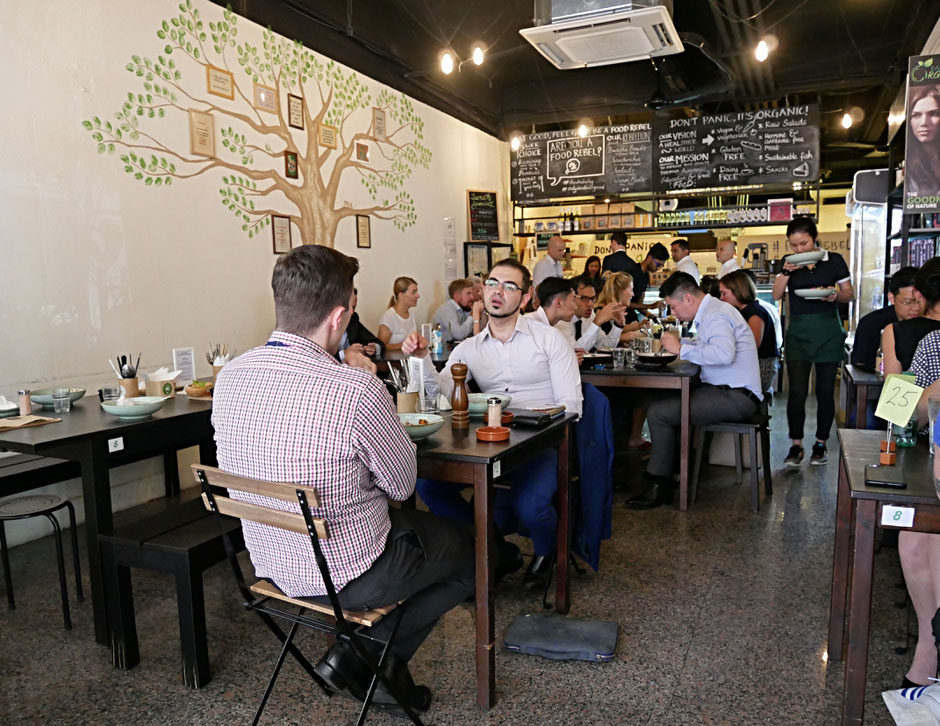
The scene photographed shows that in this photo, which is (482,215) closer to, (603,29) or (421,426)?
(603,29)

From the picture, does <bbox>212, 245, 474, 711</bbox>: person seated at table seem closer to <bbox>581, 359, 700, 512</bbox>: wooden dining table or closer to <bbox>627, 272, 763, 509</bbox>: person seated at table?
<bbox>581, 359, 700, 512</bbox>: wooden dining table

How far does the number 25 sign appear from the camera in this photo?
2031mm

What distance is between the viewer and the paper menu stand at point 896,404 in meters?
2.03

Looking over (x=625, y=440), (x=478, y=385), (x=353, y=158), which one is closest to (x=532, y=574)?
(x=478, y=385)

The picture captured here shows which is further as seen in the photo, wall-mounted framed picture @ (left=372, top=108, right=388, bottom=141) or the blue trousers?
wall-mounted framed picture @ (left=372, top=108, right=388, bottom=141)

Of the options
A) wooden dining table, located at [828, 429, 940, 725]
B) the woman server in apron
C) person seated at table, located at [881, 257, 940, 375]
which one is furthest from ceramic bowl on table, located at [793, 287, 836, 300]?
wooden dining table, located at [828, 429, 940, 725]

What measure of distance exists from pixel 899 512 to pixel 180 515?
2291mm

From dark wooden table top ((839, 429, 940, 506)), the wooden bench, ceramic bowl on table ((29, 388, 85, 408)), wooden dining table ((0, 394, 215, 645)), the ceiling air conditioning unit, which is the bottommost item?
the wooden bench

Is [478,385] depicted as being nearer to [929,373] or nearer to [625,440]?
[929,373]

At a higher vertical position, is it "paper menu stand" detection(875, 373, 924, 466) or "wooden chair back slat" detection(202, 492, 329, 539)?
"paper menu stand" detection(875, 373, 924, 466)

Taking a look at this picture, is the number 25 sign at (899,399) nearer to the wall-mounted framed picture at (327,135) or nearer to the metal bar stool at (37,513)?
the metal bar stool at (37,513)

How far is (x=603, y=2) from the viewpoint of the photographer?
13.8 feet

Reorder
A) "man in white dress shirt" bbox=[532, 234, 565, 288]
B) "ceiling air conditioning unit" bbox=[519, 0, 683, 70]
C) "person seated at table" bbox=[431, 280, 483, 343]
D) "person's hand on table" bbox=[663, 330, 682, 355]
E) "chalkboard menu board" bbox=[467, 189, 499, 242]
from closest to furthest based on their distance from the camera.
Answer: "ceiling air conditioning unit" bbox=[519, 0, 683, 70] < "person's hand on table" bbox=[663, 330, 682, 355] < "person seated at table" bbox=[431, 280, 483, 343] < "chalkboard menu board" bbox=[467, 189, 499, 242] < "man in white dress shirt" bbox=[532, 234, 565, 288]

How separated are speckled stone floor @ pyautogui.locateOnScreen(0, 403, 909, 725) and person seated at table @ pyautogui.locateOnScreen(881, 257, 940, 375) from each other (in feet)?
2.98
